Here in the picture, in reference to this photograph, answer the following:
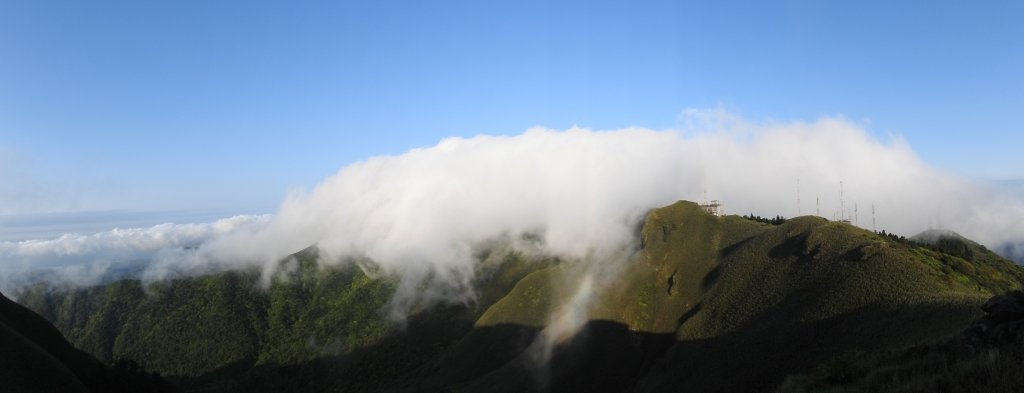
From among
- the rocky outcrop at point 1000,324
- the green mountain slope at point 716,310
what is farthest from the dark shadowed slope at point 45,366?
the rocky outcrop at point 1000,324

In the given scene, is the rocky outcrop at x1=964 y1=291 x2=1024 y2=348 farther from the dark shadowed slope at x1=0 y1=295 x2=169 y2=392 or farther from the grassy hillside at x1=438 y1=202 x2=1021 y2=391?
the dark shadowed slope at x1=0 y1=295 x2=169 y2=392

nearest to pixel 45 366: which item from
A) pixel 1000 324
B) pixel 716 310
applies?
pixel 716 310

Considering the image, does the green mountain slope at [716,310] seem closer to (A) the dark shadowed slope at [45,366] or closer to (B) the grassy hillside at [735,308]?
(B) the grassy hillside at [735,308]

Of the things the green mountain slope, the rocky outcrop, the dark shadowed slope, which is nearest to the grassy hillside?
the green mountain slope

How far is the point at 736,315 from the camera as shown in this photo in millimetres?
95938

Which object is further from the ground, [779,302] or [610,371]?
[779,302]

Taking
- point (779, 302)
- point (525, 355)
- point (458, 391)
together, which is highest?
point (779, 302)

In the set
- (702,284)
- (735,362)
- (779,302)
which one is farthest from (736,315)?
(702,284)

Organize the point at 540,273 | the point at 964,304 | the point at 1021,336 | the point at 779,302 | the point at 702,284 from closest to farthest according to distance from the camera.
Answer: the point at 1021,336, the point at 964,304, the point at 779,302, the point at 702,284, the point at 540,273

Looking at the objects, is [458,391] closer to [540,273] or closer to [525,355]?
[525,355]

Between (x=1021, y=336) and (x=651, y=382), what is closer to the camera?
(x=1021, y=336)

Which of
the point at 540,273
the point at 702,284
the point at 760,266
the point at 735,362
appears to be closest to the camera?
the point at 735,362

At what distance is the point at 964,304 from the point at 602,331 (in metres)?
74.9

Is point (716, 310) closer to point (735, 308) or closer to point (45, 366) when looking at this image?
point (735, 308)
